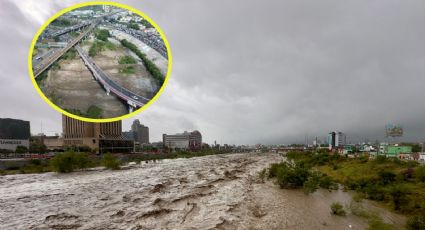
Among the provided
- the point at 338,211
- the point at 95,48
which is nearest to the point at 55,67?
the point at 95,48

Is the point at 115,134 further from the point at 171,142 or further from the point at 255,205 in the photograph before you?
the point at 171,142

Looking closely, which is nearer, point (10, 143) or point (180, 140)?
point (10, 143)

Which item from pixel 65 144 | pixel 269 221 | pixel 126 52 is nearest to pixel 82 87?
pixel 126 52

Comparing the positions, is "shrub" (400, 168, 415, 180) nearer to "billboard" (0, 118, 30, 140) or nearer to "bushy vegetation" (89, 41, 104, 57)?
"bushy vegetation" (89, 41, 104, 57)

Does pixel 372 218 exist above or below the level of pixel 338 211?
above

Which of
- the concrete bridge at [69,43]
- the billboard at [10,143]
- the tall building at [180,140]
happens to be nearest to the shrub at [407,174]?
the concrete bridge at [69,43]

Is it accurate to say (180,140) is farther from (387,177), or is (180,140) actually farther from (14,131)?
(387,177)

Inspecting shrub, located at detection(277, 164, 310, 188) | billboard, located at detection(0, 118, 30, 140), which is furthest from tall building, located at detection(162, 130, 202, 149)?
shrub, located at detection(277, 164, 310, 188)

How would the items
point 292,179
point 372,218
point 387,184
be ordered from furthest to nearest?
point 292,179
point 387,184
point 372,218
